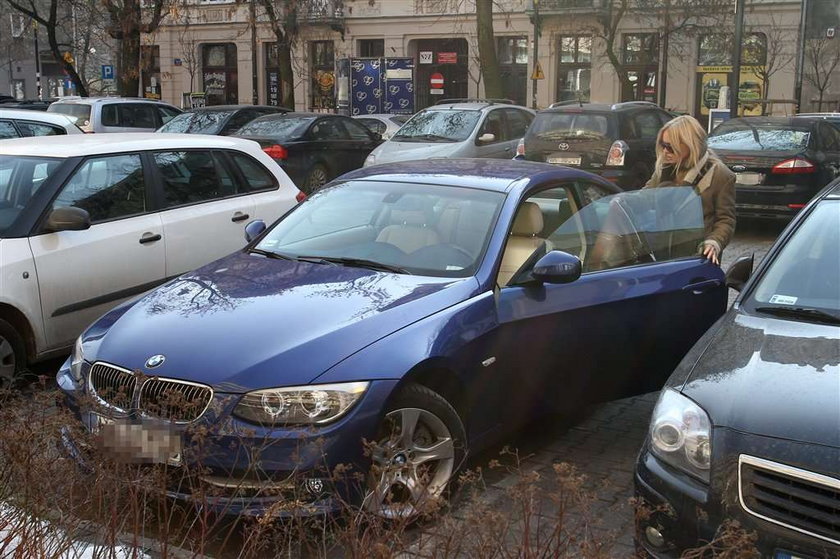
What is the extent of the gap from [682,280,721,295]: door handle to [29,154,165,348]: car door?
3720 mm

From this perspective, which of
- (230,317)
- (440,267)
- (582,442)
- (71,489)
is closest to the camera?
(71,489)

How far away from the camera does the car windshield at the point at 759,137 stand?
13508mm

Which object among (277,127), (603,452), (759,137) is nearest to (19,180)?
(603,452)

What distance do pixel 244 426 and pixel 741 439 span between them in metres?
1.84

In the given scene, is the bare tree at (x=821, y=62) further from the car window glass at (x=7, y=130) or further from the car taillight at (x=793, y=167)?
the car window glass at (x=7, y=130)

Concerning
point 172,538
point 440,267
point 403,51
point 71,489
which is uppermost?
point 403,51

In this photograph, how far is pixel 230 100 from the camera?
156ft

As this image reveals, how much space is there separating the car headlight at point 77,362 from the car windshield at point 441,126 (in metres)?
12.6

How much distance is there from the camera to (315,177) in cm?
1759

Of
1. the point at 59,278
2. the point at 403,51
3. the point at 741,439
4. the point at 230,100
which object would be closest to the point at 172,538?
the point at 741,439

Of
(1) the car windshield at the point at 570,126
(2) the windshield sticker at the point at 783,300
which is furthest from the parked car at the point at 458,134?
(2) the windshield sticker at the point at 783,300

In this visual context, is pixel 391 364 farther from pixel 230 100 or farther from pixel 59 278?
pixel 230 100

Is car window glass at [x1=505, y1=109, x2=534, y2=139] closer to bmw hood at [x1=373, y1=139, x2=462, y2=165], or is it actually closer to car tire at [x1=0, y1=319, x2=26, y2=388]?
bmw hood at [x1=373, y1=139, x2=462, y2=165]

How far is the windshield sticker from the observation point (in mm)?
4227
